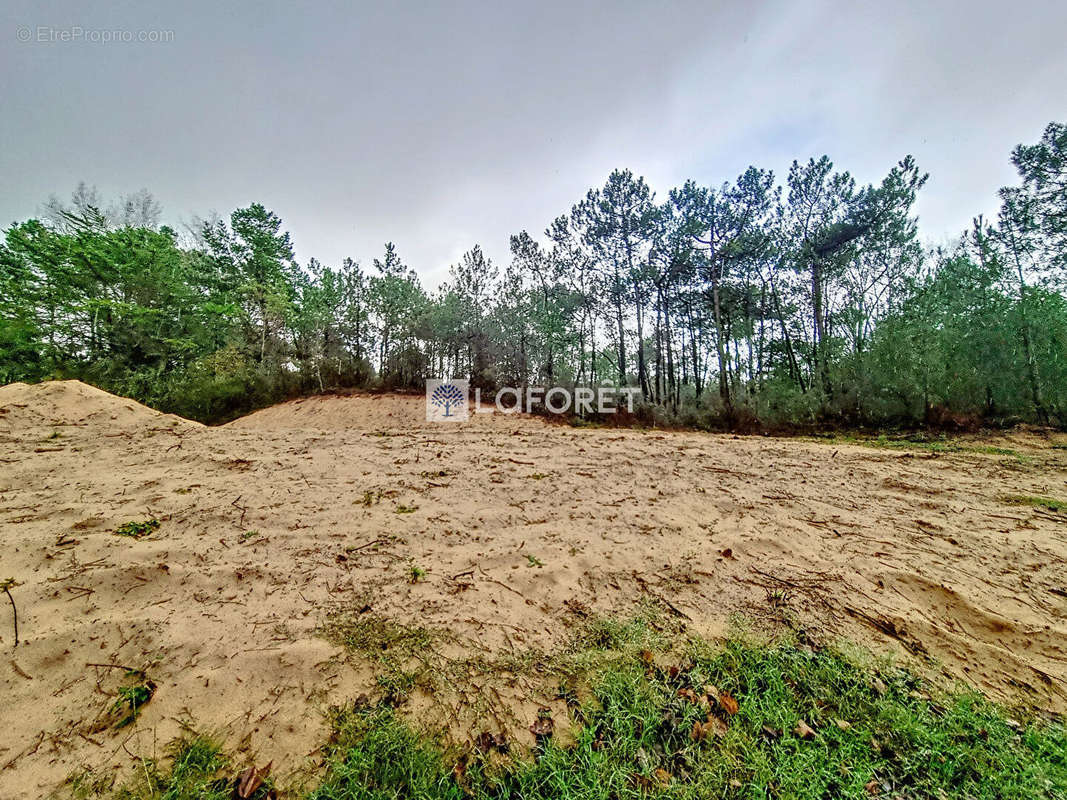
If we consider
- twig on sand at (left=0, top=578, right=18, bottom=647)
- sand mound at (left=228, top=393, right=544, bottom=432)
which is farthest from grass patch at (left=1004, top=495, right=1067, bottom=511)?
sand mound at (left=228, top=393, right=544, bottom=432)

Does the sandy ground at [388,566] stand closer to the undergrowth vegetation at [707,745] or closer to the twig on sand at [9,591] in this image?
the twig on sand at [9,591]

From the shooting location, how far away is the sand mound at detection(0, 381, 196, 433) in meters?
4.09

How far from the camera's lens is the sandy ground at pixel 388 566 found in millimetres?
1350

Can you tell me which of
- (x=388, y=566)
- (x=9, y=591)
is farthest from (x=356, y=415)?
(x=388, y=566)

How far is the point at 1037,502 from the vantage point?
3326 millimetres

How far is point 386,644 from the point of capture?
1594 millimetres

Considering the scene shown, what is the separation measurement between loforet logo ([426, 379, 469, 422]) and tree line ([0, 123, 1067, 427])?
961 millimetres

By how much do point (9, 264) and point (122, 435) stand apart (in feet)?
77.0

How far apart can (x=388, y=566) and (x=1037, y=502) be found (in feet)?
18.1

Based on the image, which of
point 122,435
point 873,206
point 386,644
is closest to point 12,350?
point 122,435

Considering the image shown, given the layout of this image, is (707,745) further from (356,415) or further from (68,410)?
(356,415)

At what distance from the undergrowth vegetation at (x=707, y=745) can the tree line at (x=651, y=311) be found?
11.0 meters

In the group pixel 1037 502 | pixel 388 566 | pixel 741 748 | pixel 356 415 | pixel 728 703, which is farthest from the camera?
pixel 356 415

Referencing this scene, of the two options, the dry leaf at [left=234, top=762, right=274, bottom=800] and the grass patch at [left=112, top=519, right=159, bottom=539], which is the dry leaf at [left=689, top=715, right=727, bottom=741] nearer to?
the dry leaf at [left=234, top=762, right=274, bottom=800]
